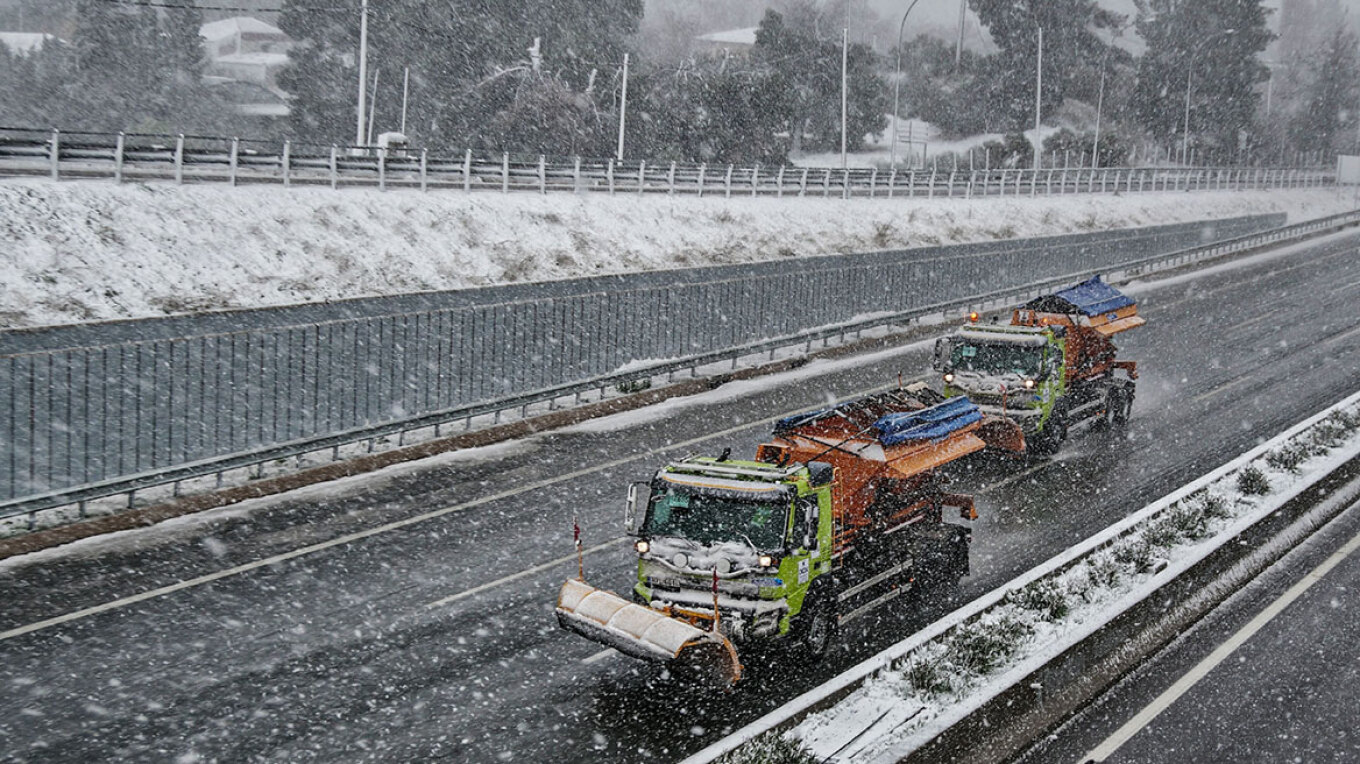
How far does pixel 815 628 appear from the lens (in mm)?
12125

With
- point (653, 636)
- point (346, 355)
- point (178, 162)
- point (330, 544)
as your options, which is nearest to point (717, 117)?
point (178, 162)

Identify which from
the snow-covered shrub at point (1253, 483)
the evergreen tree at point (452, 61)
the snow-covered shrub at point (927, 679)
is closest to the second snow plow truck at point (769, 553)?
the snow-covered shrub at point (927, 679)

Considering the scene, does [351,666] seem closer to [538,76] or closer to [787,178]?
[787,178]

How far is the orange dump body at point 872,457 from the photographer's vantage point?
13.9 m

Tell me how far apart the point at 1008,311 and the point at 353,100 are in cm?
4807

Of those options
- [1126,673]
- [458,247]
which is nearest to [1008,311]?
[458,247]

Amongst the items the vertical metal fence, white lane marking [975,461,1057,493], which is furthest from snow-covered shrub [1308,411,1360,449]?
the vertical metal fence

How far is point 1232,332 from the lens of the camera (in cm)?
3378

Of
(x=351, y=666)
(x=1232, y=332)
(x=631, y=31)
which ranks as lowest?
(x=351, y=666)

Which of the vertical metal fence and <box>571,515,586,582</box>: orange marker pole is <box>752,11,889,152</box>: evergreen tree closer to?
the vertical metal fence

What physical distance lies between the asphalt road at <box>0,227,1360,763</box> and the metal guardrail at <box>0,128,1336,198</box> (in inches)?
638

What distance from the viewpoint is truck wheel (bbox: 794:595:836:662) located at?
11898mm

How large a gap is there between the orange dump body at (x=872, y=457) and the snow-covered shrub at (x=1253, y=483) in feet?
12.5

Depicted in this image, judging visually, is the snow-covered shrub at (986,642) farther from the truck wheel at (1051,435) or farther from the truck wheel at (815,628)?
the truck wheel at (1051,435)
